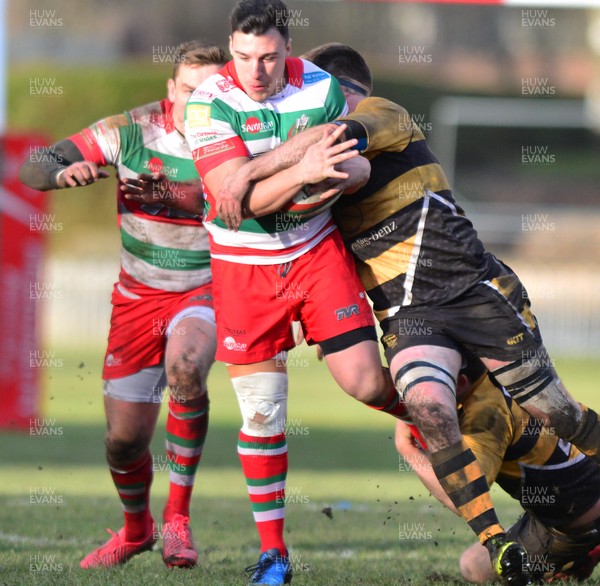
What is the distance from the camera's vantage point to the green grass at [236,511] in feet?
19.9

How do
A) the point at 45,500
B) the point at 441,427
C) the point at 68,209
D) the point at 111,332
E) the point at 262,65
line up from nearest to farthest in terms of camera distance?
the point at 441,427
the point at 262,65
the point at 111,332
the point at 45,500
the point at 68,209

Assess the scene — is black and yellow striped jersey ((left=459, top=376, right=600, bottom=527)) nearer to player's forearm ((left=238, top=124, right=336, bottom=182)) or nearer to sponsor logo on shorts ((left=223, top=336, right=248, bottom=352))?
sponsor logo on shorts ((left=223, top=336, right=248, bottom=352))

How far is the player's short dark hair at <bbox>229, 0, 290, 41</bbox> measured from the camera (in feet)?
18.0

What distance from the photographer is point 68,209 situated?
3866 cm

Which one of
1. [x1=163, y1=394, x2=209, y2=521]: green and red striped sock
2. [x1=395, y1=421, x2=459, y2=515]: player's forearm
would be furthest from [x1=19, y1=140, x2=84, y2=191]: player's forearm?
[x1=395, y1=421, x2=459, y2=515]: player's forearm

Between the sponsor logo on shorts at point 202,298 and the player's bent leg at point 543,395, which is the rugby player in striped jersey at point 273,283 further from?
the sponsor logo on shorts at point 202,298

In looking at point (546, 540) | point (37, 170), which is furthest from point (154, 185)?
point (546, 540)

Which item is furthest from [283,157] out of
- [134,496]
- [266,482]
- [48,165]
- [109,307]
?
[109,307]

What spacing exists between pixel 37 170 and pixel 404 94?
38.3 m

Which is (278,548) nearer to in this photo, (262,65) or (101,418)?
(262,65)

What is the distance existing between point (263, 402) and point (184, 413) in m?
1.00

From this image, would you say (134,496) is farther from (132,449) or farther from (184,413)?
(184,413)

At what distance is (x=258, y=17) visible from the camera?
548 centimetres

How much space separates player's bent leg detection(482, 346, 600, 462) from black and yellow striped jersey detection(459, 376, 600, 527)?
0.09 meters
